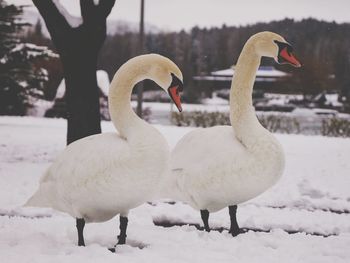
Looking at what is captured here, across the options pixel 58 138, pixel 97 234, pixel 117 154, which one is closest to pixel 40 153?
pixel 58 138

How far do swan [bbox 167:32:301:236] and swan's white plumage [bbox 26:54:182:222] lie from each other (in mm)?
737

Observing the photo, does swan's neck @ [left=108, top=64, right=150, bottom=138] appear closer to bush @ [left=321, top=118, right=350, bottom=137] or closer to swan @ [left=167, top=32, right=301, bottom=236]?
swan @ [left=167, top=32, right=301, bottom=236]

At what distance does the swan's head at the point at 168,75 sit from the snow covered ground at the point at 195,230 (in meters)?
1.22

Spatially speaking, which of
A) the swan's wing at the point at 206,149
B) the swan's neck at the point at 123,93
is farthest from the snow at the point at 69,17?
the swan's neck at the point at 123,93

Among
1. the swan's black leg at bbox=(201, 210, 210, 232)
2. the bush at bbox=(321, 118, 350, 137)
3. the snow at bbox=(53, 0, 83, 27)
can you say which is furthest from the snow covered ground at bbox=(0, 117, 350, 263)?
the bush at bbox=(321, 118, 350, 137)

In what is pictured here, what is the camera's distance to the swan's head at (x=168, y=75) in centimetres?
418

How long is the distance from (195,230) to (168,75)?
5.26 feet

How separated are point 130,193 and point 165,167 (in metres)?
0.34

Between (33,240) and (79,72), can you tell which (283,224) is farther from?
(79,72)

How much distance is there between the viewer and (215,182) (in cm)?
472

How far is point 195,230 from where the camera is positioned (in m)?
5.00

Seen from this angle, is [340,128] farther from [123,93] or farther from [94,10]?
[123,93]

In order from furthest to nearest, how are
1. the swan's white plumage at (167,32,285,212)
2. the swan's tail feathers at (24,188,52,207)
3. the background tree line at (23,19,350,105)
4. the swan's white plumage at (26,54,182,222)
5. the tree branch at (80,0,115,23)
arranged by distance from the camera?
the background tree line at (23,19,350,105) < the tree branch at (80,0,115,23) < the swan's white plumage at (167,32,285,212) < the swan's tail feathers at (24,188,52,207) < the swan's white plumage at (26,54,182,222)

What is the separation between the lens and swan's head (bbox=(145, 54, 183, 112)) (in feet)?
13.7
